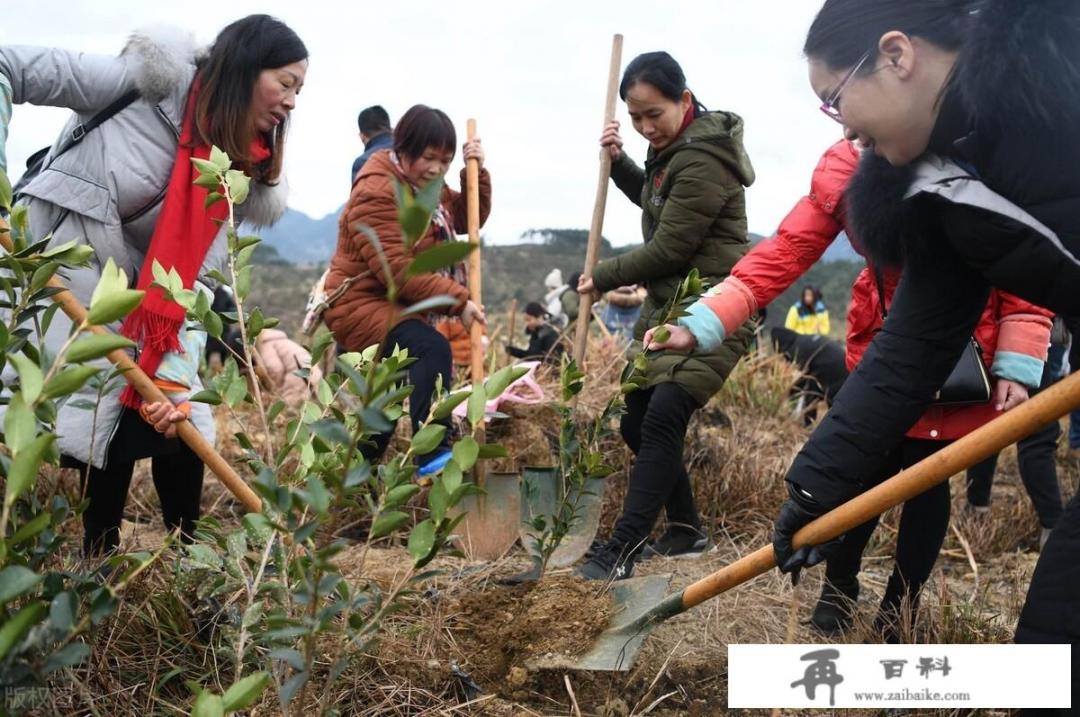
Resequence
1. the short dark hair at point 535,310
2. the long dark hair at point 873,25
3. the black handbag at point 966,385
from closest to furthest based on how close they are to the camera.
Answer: the long dark hair at point 873,25 → the black handbag at point 966,385 → the short dark hair at point 535,310

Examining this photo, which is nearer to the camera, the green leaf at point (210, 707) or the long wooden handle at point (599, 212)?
the green leaf at point (210, 707)

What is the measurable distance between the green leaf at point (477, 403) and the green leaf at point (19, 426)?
674mm

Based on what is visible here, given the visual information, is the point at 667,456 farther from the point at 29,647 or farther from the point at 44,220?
the point at 29,647

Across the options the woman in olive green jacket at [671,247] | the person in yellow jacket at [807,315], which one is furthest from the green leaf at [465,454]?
the person in yellow jacket at [807,315]

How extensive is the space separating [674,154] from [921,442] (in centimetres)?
138

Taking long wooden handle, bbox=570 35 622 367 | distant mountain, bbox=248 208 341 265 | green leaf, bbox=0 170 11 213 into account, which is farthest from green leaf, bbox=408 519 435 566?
distant mountain, bbox=248 208 341 265

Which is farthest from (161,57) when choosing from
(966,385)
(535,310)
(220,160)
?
(535,310)

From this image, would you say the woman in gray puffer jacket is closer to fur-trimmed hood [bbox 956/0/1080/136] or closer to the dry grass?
the dry grass

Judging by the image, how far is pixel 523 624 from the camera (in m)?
2.56

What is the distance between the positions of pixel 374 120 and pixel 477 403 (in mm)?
4496

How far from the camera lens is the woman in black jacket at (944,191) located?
65.1 inches

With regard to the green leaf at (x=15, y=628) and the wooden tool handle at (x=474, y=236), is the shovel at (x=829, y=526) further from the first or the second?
the wooden tool handle at (x=474, y=236)

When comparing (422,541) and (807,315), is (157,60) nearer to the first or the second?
(422,541)

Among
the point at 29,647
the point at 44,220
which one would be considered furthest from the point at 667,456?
the point at 29,647
